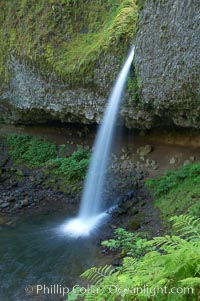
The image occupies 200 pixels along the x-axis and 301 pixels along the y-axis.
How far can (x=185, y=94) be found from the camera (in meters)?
8.31

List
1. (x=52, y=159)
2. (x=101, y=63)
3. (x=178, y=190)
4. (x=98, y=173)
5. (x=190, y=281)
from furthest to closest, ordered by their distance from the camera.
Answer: (x=52, y=159) < (x=98, y=173) < (x=101, y=63) < (x=178, y=190) < (x=190, y=281)

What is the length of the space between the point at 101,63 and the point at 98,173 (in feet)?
11.6

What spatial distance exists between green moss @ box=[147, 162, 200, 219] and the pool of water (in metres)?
2.15

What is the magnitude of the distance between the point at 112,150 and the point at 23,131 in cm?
477

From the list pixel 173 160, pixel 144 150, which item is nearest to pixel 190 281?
pixel 173 160

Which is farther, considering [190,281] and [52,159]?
[52,159]

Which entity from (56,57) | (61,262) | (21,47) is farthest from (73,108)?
(61,262)

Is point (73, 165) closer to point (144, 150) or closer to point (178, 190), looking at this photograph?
point (144, 150)

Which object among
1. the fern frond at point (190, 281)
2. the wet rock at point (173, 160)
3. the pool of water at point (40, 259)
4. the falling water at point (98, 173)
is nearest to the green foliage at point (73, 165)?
the falling water at point (98, 173)

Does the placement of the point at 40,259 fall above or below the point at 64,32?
below

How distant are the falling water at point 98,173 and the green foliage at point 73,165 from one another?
0.35 metres

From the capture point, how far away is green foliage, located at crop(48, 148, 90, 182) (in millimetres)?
11750

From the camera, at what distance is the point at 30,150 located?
1367cm

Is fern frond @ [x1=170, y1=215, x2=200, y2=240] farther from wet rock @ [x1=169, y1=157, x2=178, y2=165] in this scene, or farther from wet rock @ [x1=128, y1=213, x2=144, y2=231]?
wet rock @ [x1=169, y1=157, x2=178, y2=165]
